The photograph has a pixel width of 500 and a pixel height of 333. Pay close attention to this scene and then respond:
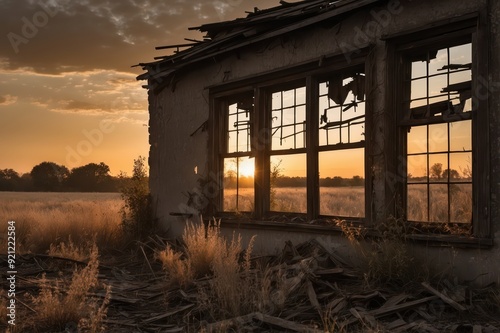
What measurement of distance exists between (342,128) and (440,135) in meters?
1.62

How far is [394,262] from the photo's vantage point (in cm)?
607

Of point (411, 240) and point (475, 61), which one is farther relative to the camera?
point (411, 240)

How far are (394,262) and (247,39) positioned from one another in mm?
4806

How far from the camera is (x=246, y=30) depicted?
8.96 m

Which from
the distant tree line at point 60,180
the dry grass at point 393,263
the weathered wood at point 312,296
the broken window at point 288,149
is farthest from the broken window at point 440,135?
the distant tree line at point 60,180

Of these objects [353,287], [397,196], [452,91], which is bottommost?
[353,287]

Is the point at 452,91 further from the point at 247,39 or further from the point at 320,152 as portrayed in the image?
the point at 247,39

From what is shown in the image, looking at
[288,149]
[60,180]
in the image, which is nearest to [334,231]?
[288,149]

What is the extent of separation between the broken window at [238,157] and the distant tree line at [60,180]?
55289 mm

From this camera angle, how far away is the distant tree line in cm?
6309

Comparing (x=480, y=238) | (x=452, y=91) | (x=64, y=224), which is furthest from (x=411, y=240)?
(x=64, y=224)

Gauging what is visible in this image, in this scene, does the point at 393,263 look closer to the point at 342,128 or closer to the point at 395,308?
the point at 395,308

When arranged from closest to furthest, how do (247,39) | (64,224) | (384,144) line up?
(384,144) → (247,39) → (64,224)

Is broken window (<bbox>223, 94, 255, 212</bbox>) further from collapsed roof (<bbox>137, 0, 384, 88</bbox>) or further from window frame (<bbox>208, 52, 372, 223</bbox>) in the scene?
collapsed roof (<bbox>137, 0, 384, 88</bbox>)
